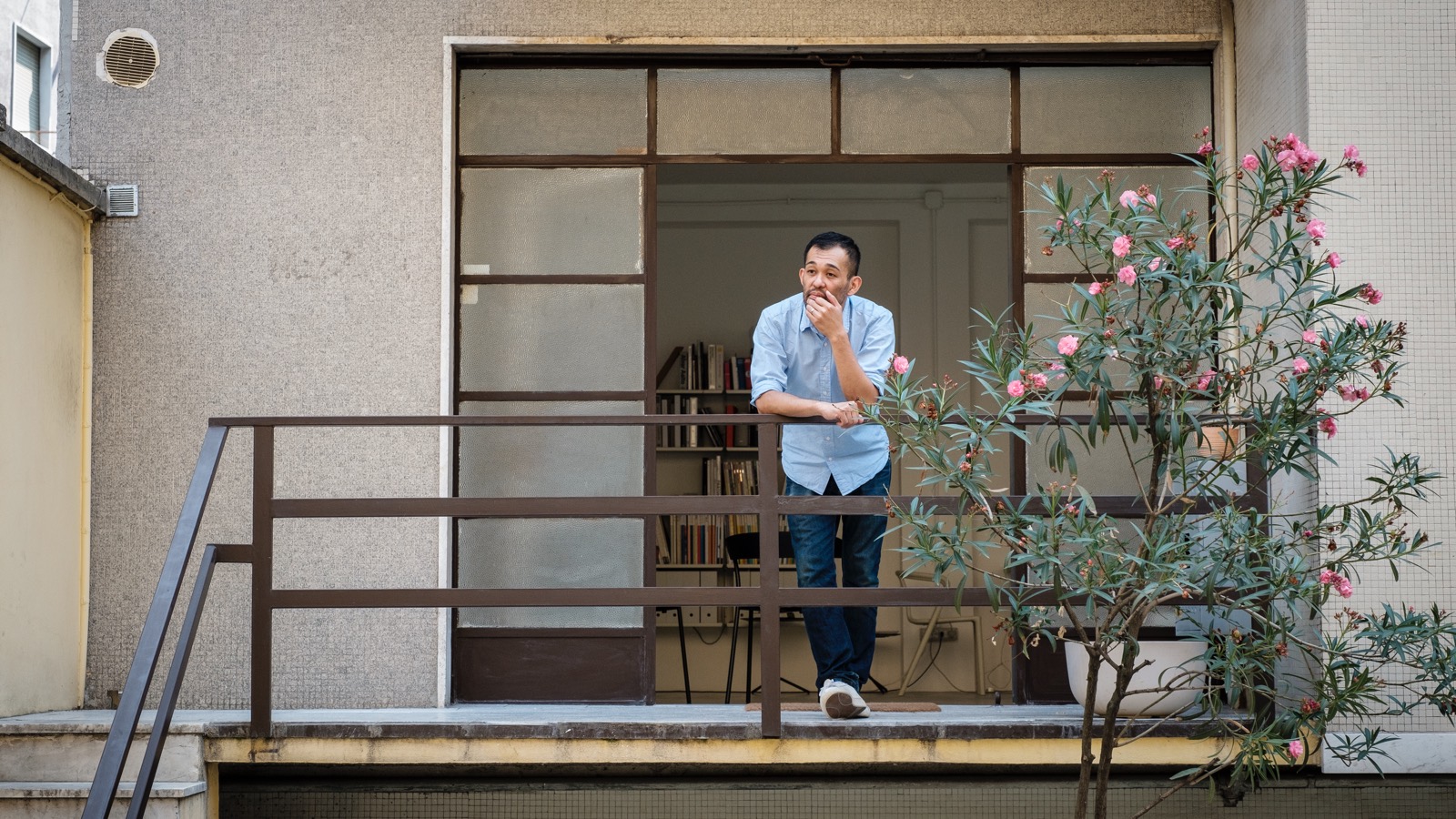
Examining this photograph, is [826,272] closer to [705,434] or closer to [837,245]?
[837,245]

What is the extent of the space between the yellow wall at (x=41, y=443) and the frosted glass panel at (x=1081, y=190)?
309cm

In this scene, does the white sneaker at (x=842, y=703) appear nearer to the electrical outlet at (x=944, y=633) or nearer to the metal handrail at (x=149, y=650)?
the metal handrail at (x=149, y=650)

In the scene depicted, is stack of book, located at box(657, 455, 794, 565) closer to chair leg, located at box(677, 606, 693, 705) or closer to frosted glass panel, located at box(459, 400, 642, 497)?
chair leg, located at box(677, 606, 693, 705)

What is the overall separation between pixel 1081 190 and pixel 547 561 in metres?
2.16

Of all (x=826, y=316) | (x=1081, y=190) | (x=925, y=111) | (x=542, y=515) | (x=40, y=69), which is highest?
(x=40, y=69)

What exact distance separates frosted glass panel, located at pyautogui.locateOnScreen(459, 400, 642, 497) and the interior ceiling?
11.2ft

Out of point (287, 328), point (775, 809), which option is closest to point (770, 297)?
point (287, 328)

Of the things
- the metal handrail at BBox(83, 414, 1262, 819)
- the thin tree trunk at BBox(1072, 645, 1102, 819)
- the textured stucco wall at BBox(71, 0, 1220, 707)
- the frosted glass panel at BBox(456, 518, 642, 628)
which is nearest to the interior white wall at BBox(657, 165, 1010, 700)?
the frosted glass panel at BBox(456, 518, 642, 628)

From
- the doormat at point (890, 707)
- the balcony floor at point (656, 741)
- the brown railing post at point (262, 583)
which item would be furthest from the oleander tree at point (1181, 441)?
the brown railing post at point (262, 583)

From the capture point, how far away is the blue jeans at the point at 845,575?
3908mm

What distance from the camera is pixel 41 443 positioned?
427cm

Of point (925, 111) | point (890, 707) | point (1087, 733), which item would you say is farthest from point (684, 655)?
point (1087, 733)

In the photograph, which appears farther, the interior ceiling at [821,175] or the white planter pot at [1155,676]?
the interior ceiling at [821,175]

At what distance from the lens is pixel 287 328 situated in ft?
14.9
